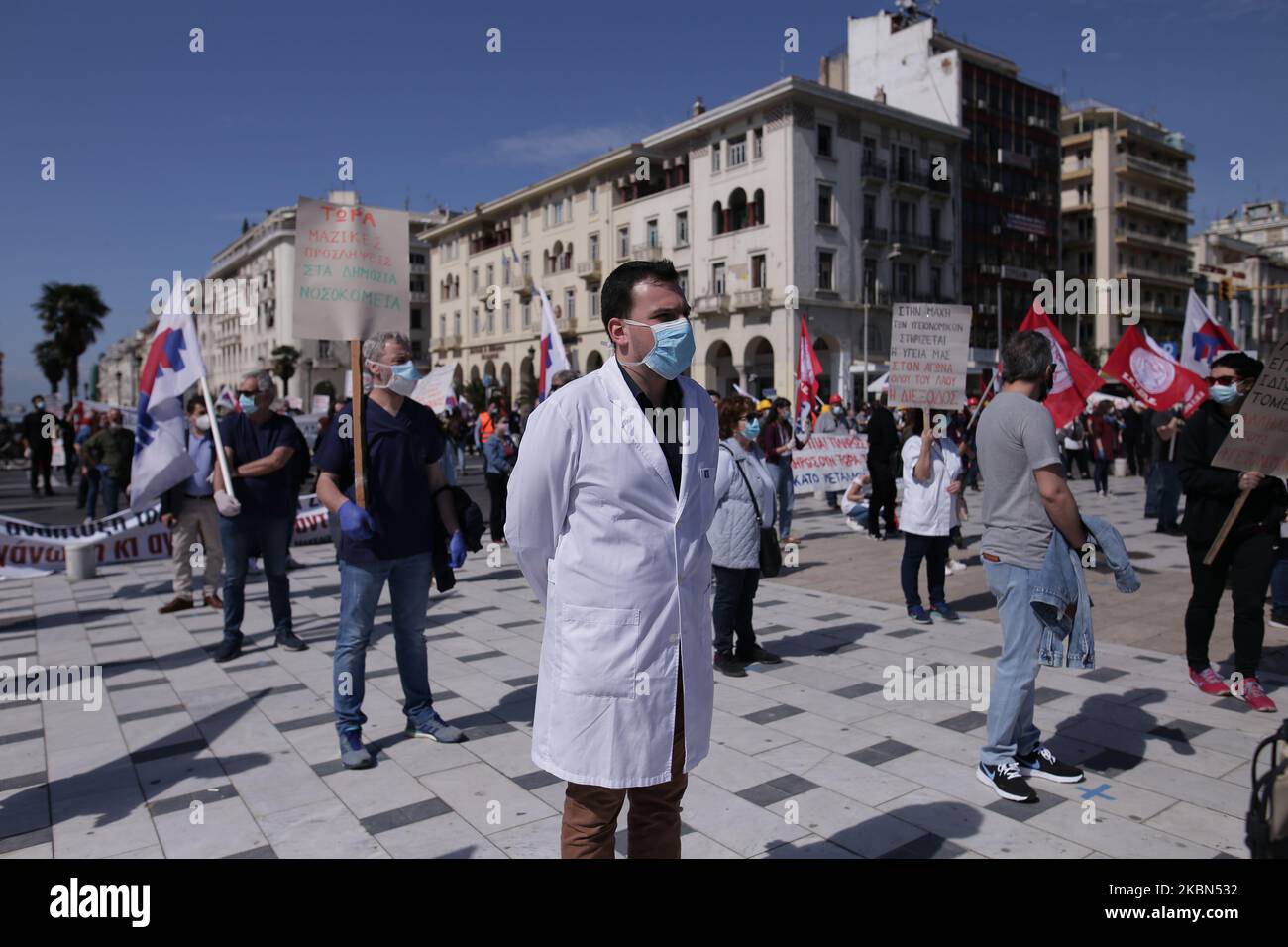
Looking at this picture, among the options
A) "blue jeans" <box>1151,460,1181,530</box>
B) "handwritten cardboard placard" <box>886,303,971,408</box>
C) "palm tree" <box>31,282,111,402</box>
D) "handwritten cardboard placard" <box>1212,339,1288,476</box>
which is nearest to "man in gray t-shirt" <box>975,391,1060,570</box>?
"handwritten cardboard placard" <box>1212,339,1288,476</box>

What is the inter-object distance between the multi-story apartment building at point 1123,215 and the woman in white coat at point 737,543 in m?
61.2

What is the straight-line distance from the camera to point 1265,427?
4.93 meters

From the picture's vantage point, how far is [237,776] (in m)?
4.43

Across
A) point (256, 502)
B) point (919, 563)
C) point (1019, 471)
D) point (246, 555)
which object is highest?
point (1019, 471)

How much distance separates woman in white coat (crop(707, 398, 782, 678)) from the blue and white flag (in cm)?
477

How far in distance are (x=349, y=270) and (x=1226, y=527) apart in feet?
17.2

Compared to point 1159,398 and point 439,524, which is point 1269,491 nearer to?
point 439,524

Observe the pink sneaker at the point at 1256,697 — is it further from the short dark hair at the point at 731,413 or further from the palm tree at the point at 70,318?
the palm tree at the point at 70,318

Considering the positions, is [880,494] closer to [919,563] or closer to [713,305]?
[919,563]

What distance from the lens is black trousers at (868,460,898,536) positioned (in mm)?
12625

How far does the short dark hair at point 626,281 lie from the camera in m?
2.61

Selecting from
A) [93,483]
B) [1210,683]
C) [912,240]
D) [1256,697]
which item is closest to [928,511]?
[1210,683]
